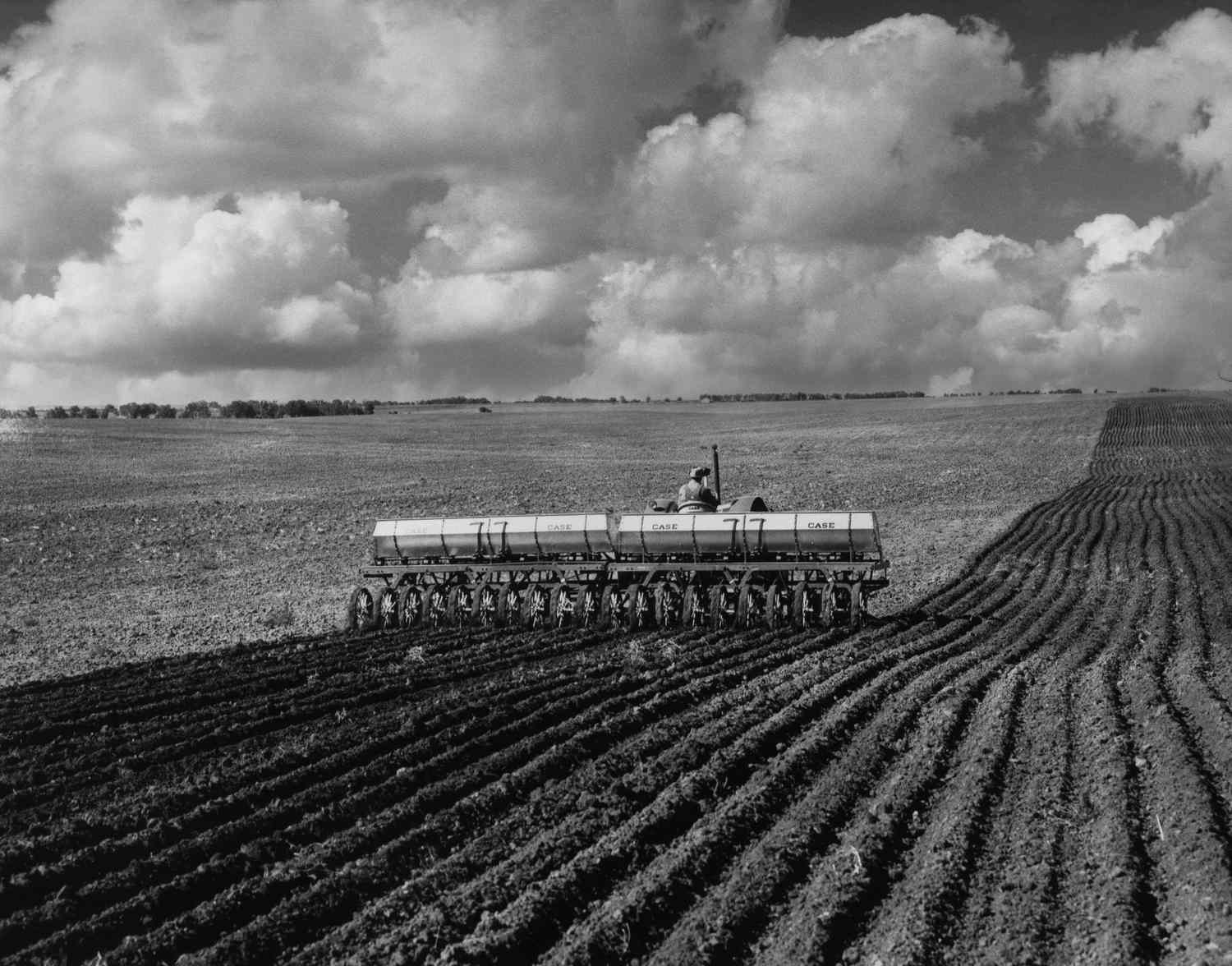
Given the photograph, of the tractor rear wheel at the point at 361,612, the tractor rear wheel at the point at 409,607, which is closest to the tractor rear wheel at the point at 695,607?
the tractor rear wheel at the point at 409,607

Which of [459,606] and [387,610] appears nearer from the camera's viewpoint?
[459,606]

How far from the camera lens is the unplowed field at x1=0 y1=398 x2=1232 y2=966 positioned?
7137 millimetres

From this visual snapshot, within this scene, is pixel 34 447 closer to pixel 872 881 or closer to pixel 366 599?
pixel 366 599

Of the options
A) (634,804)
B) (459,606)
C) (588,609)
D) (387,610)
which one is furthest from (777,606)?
(634,804)

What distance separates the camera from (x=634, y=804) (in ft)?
30.9

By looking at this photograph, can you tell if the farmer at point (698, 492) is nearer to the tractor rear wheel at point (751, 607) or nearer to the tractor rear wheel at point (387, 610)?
the tractor rear wheel at point (751, 607)

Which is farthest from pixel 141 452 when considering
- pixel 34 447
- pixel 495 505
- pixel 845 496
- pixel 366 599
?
pixel 366 599

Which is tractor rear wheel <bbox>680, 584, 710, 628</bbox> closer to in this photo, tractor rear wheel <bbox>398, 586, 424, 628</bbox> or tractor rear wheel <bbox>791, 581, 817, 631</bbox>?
tractor rear wheel <bbox>791, 581, 817, 631</bbox>

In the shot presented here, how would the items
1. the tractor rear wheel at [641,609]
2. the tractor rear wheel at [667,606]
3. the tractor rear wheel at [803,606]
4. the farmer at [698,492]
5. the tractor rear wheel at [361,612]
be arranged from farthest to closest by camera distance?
the farmer at [698,492]
the tractor rear wheel at [361,612]
the tractor rear wheel at [667,606]
the tractor rear wheel at [641,609]
the tractor rear wheel at [803,606]

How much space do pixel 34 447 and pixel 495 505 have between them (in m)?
34.7

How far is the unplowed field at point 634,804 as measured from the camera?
7.14 metres

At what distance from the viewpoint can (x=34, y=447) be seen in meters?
59.5

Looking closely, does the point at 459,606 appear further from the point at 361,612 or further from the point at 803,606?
the point at 803,606

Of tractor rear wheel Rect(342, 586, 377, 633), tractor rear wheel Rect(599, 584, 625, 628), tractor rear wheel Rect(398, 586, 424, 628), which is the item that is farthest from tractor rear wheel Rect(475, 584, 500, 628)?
tractor rear wheel Rect(599, 584, 625, 628)
